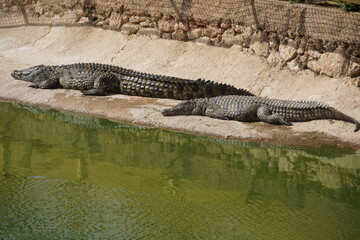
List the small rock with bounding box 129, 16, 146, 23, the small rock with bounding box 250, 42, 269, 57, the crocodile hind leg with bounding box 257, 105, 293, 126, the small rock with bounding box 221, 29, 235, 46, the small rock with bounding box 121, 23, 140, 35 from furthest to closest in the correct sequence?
1. the small rock with bounding box 121, 23, 140, 35
2. the small rock with bounding box 129, 16, 146, 23
3. the small rock with bounding box 221, 29, 235, 46
4. the small rock with bounding box 250, 42, 269, 57
5. the crocodile hind leg with bounding box 257, 105, 293, 126

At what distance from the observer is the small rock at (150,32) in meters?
12.2

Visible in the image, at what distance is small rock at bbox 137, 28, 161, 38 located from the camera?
12.2 m

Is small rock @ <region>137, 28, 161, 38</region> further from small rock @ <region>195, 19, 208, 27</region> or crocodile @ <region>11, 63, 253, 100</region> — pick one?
crocodile @ <region>11, 63, 253, 100</region>

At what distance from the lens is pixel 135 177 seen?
710 cm

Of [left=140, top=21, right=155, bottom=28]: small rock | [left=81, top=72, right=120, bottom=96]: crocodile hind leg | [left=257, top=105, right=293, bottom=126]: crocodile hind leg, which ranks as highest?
[left=140, top=21, right=155, bottom=28]: small rock

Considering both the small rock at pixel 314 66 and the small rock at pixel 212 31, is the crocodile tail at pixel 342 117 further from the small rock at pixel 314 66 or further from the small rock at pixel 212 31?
the small rock at pixel 212 31

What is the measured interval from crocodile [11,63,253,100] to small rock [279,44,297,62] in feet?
3.55

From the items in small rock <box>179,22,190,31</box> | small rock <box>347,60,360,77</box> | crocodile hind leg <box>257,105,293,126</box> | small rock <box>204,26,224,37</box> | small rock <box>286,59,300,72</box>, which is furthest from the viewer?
small rock <box>179,22,190,31</box>

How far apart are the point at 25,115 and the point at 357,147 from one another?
5584 millimetres

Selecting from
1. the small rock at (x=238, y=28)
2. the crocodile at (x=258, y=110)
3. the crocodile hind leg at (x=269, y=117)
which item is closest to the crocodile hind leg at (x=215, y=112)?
the crocodile at (x=258, y=110)

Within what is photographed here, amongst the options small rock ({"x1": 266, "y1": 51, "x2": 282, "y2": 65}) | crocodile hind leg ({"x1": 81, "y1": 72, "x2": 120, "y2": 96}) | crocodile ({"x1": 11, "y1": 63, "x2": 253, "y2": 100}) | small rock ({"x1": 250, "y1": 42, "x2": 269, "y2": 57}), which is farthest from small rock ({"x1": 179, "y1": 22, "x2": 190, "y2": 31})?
crocodile hind leg ({"x1": 81, "y1": 72, "x2": 120, "y2": 96})

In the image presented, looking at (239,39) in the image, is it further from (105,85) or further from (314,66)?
(105,85)

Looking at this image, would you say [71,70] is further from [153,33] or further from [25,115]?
[153,33]

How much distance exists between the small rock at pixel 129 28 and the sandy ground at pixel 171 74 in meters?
0.13
